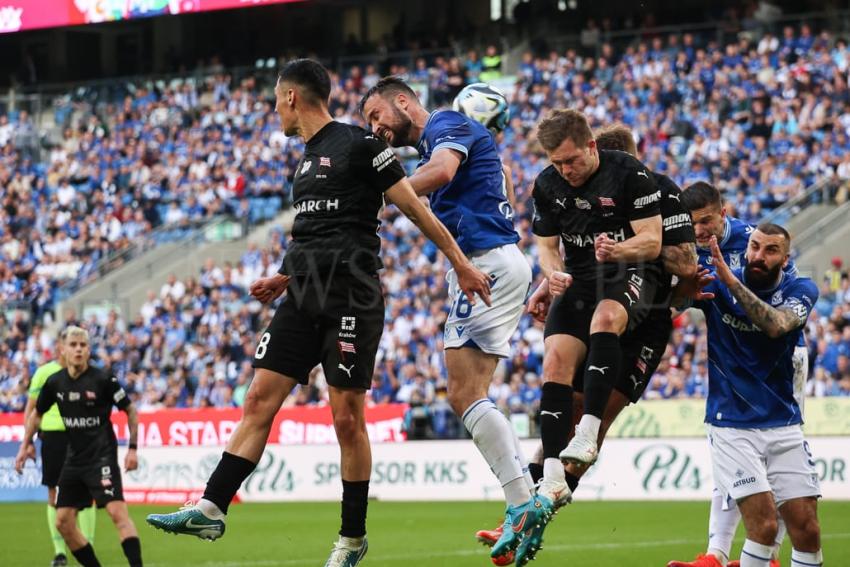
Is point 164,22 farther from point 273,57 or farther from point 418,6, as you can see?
point 418,6

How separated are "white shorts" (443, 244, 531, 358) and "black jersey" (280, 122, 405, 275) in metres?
0.86

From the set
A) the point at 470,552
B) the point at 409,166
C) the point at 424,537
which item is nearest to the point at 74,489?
the point at 470,552

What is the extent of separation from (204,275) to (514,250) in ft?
79.2

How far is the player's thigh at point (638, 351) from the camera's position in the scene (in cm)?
912

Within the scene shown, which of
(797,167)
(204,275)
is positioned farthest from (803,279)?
(204,275)

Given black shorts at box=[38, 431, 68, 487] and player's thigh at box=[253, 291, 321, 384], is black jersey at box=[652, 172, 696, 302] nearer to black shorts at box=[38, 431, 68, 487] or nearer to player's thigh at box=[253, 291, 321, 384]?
player's thigh at box=[253, 291, 321, 384]

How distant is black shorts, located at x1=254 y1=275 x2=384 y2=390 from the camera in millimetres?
8078

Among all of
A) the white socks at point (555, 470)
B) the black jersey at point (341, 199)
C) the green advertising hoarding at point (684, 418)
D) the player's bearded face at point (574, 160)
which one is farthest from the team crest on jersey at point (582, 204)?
the green advertising hoarding at point (684, 418)

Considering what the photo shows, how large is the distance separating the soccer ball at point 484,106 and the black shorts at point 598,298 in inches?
56.7

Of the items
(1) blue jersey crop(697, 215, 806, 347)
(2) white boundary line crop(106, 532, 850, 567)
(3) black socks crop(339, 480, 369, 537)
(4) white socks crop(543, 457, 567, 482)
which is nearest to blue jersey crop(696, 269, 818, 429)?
(1) blue jersey crop(697, 215, 806, 347)

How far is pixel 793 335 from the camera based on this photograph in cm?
937

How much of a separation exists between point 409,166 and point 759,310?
24.1 m

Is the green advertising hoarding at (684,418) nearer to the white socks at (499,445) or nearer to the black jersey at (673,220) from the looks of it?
the black jersey at (673,220)

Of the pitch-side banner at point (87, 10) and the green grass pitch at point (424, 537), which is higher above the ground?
the pitch-side banner at point (87, 10)
